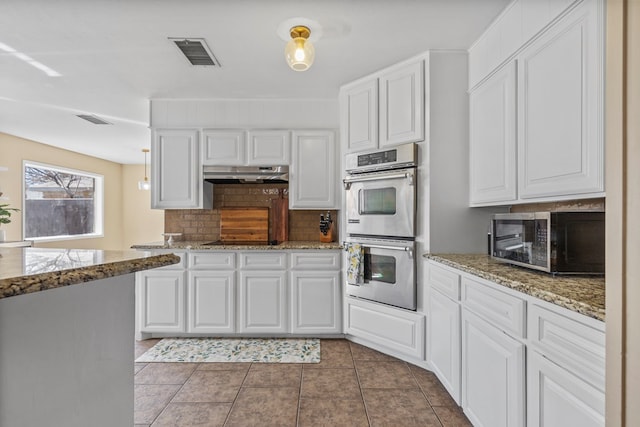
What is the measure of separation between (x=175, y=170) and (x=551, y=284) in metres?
3.32

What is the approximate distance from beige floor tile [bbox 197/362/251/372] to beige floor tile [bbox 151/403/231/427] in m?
0.49

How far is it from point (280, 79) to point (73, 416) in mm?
2713

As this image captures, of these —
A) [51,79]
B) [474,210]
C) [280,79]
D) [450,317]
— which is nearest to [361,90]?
[280,79]

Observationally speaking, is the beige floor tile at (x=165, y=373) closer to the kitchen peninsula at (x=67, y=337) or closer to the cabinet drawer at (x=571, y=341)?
the kitchen peninsula at (x=67, y=337)

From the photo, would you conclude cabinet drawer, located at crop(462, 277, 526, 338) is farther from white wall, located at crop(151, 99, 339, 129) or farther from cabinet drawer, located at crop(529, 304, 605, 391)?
white wall, located at crop(151, 99, 339, 129)

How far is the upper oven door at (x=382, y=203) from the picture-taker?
8.75 ft

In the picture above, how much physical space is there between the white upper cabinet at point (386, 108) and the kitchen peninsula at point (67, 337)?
2073 millimetres

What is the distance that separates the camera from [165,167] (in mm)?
3555

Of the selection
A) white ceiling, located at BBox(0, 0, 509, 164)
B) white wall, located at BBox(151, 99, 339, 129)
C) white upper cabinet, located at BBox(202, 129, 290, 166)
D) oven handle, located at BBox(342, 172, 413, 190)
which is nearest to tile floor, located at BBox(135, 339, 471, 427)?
oven handle, located at BBox(342, 172, 413, 190)

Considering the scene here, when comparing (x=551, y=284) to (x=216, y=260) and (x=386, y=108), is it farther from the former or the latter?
(x=216, y=260)

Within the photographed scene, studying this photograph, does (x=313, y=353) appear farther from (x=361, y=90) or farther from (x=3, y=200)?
(x=3, y=200)

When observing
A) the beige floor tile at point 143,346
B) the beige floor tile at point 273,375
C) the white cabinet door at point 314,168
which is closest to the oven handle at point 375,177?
the white cabinet door at point 314,168

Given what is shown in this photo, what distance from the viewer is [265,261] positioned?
3.30 metres

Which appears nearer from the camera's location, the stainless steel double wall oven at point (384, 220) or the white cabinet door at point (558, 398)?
the white cabinet door at point (558, 398)
